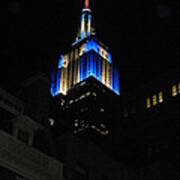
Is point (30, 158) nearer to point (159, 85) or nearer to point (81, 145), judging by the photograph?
point (81, 145)

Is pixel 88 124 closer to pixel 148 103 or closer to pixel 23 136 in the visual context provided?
pixel 148 103

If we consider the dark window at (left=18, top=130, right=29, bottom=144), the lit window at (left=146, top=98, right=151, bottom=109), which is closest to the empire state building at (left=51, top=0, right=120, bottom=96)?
the lit window at (left=146, top=98, right=151, bottom=109)

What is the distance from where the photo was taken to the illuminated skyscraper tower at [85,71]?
17350 centimetres

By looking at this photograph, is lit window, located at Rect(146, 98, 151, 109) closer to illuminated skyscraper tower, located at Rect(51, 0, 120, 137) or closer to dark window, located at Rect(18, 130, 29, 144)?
illuminated skyscraper tower, located at Rect(51, 0, 120, 137)

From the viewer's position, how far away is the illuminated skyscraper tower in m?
174

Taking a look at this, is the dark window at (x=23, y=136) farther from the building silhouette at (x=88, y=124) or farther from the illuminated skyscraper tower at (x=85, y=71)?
the illuminated skyscraper tower at (x=85, y=71)

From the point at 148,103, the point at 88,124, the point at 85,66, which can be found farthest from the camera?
the point at 85,66

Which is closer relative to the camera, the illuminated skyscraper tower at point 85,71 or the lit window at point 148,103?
the lit window at point 148,103

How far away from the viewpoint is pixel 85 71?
176500mm

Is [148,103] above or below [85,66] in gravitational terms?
below

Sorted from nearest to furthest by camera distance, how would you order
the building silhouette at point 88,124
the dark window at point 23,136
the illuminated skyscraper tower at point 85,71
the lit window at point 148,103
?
the building silhouette at point 88,124 → the dark window at point 23,136 → the lit window at point 148,103 → the illuminated skyscraper tower at point 85,71

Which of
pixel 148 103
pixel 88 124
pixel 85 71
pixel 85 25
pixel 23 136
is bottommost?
pixel 23 136

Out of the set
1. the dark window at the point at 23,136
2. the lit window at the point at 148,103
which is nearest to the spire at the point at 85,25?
the lit window at the point at 148,103

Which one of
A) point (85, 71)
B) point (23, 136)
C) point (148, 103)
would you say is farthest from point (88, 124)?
point (23, 136)
